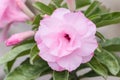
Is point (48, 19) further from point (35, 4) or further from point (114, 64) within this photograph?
point (114, 64)

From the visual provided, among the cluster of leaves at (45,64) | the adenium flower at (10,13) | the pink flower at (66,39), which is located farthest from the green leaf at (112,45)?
the adenium flower at (10,13)

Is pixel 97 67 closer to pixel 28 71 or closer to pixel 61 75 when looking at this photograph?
pixel 61 75

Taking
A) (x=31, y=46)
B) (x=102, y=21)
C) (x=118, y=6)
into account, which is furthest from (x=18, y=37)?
(x=118, y=6)

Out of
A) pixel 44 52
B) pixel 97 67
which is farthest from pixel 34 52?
pixel 97 67

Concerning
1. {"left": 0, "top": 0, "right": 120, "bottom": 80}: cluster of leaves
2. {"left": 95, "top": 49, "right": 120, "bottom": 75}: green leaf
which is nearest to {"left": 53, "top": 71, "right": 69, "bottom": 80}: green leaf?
{"left": 0, "top": 0, "right": 120, "bottom": 80}: cluster of leaves

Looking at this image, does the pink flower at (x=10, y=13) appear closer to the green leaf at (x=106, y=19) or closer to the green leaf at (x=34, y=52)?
the green leaf at (x=34, y=52)

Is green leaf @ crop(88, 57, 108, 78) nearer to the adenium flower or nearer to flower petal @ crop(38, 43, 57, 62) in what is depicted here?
flower petal @ crop(38, 43, 57, 62)
